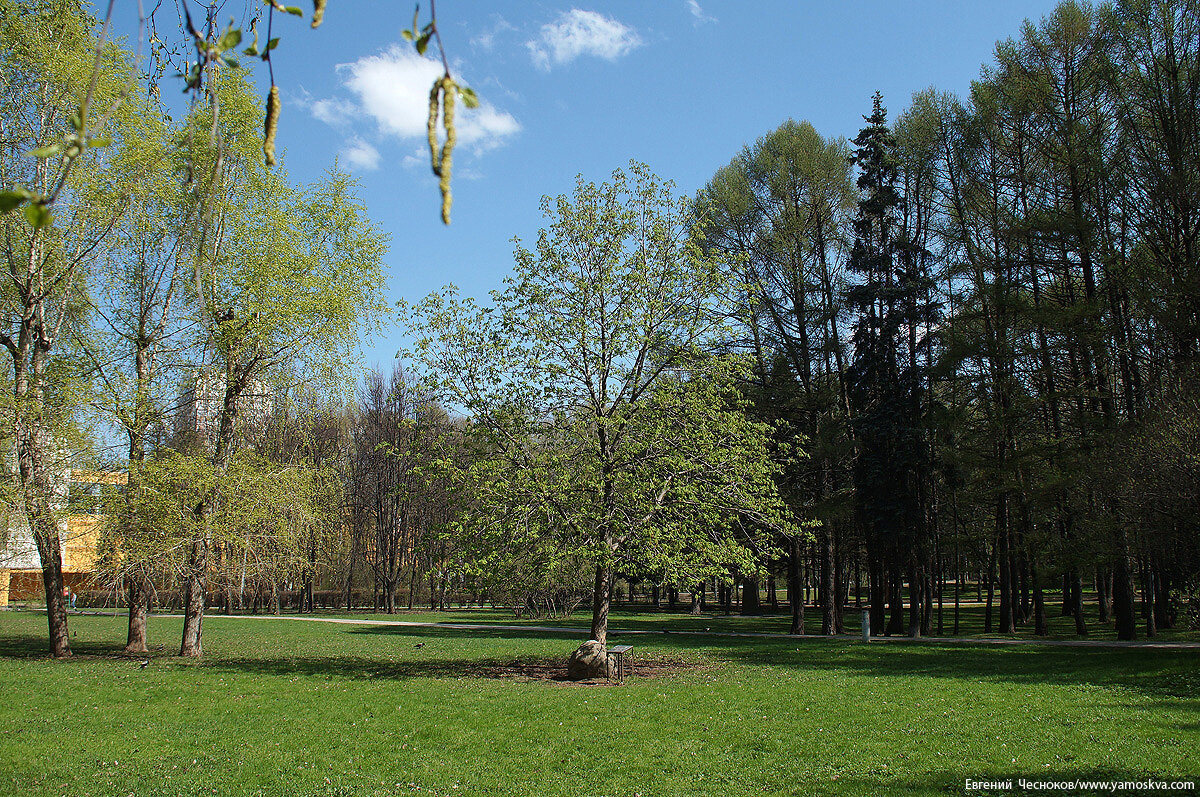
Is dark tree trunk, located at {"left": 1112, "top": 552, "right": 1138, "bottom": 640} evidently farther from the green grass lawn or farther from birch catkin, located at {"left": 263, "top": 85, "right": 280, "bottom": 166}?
birch catkin, located at {"left": 263, "top": 85, "right": 280, "bottom": 166}

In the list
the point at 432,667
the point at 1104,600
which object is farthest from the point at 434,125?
the point at 1104,600

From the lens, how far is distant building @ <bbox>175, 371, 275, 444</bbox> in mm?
17875

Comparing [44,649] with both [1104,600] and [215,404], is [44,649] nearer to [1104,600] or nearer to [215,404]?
[215,404]

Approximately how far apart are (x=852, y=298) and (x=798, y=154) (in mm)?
5556

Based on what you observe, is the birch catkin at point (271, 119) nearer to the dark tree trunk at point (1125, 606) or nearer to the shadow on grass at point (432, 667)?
the shadow on grass at point (432, 667)

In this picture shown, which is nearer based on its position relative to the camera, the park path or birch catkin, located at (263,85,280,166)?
birch catkin, located at (263,85,280,166)

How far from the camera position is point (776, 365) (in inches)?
1043

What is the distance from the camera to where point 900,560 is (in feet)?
81.7

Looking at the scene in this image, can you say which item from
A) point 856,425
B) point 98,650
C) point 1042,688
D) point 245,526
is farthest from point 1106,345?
point 98,650

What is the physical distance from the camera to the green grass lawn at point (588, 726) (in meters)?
7.20

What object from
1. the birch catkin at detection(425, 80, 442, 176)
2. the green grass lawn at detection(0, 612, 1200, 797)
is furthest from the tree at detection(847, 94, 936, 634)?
the birch catkin at detection(425, 80, 442, 176)

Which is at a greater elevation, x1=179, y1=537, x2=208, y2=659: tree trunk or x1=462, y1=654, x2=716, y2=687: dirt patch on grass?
x1=179, y1=537, x2=208, y2=659: tree trunk

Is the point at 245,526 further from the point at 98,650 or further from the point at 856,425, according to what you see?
the point at 856,425

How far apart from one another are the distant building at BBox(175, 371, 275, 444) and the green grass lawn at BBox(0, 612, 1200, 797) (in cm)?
569
